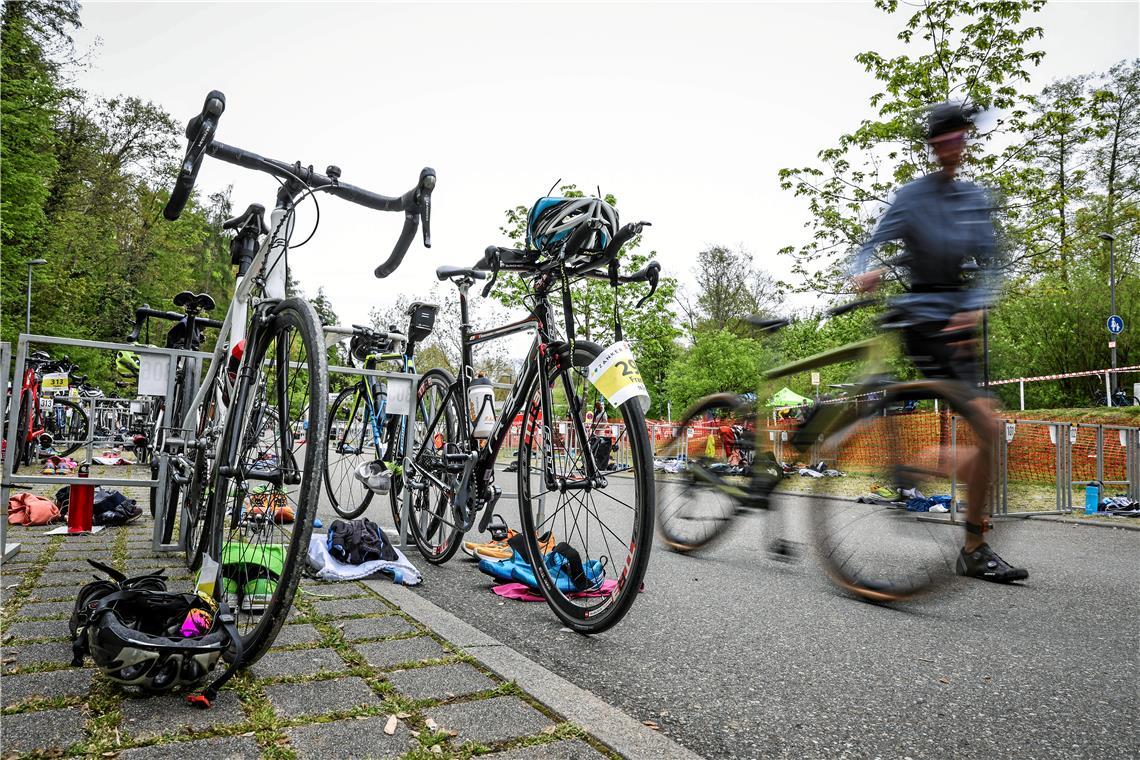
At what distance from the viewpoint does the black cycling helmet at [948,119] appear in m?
Result: 1.86

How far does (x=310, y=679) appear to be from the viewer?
8.67 ft

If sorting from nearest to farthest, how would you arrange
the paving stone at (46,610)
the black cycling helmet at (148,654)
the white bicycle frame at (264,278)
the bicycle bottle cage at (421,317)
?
the black cycling helmet at (148,654) < the paving stone at (46,610) < the white bicycle frame at (264,278) < the bicycle bottle cage at (421,317)

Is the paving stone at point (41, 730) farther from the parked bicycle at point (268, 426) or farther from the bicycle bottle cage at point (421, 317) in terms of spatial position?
the bicycle bottle cage at point (421, 317)

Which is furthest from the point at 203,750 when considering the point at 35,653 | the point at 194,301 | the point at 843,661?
the point at 194,301

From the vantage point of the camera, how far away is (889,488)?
85.8 inches

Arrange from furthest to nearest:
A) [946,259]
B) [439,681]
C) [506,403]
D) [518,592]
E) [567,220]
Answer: [518,592] → [506,403] → [567,220] → [439,681] → [946,259]

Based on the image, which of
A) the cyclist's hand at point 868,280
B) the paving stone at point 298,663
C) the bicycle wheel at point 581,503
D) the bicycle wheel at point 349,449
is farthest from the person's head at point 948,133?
the bicycle wheel at point 349,449

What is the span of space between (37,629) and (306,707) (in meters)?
1.56

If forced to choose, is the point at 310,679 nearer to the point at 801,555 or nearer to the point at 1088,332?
the point at 801,555

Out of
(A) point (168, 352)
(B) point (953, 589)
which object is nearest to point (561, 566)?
(B) point (953, 589)

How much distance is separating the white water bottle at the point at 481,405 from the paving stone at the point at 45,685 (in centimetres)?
235

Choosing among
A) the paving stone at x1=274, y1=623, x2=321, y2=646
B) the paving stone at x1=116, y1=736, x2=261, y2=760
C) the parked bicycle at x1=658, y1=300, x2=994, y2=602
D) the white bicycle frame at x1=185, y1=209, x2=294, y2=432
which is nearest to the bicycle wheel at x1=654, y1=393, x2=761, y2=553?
the parked bicycle at x1=658, y1=300, x2=994, y2=602

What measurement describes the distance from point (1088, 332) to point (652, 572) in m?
22.6

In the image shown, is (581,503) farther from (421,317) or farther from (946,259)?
(421,317)
